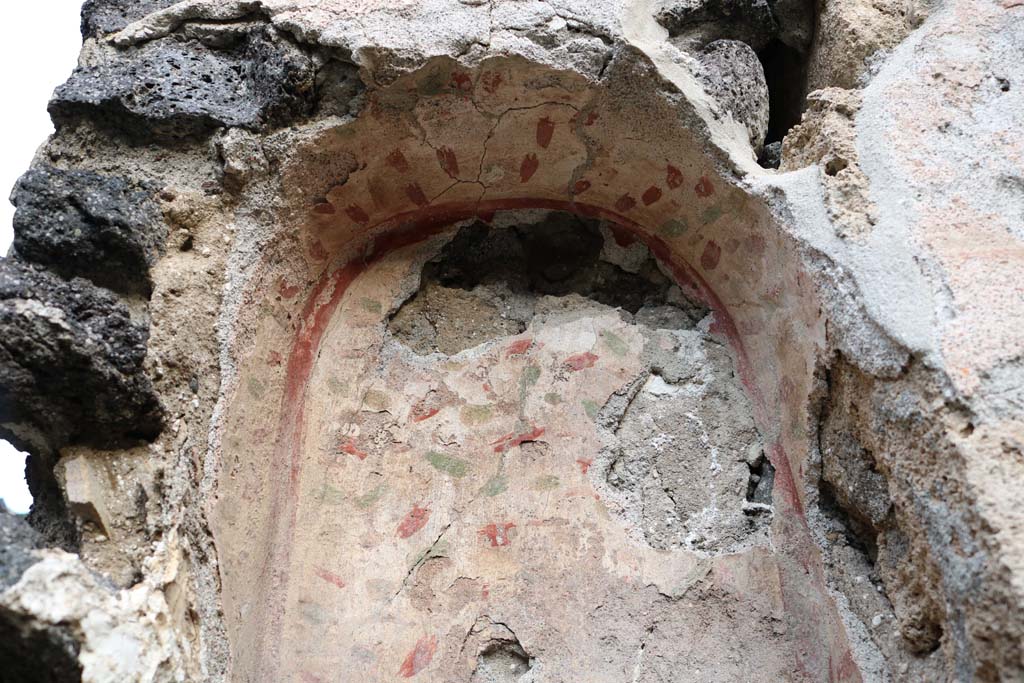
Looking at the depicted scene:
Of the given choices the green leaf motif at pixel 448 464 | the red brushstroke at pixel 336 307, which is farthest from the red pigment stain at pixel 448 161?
the green leaf motif at pixel 448 464

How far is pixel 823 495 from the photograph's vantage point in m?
1.82

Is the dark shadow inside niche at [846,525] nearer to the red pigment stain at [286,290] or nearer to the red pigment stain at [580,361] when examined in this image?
the red pigment stain at [580,361]

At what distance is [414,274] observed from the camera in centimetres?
226

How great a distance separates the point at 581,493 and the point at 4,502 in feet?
3.32

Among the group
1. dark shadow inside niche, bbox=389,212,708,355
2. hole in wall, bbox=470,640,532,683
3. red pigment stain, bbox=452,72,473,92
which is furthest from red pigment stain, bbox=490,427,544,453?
red pigment stain, bbox=452,72,473,92

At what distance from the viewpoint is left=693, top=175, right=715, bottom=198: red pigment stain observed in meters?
2.01

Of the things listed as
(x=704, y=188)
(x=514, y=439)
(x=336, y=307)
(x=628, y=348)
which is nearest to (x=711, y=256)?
(x=704, y=188)

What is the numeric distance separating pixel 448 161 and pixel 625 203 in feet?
1.33

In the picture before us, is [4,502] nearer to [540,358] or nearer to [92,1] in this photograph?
[540,358]

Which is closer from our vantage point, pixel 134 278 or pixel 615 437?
pixel 134 278

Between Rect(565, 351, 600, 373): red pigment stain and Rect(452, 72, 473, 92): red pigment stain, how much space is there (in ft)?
1.98

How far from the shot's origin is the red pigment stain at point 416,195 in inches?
86.5

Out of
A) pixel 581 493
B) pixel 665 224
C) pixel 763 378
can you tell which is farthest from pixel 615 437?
pixel 665 224

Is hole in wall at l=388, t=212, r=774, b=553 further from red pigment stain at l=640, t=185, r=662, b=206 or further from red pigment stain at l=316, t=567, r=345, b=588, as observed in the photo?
red pigment stain at l=316, t=567, r=345, b=588
